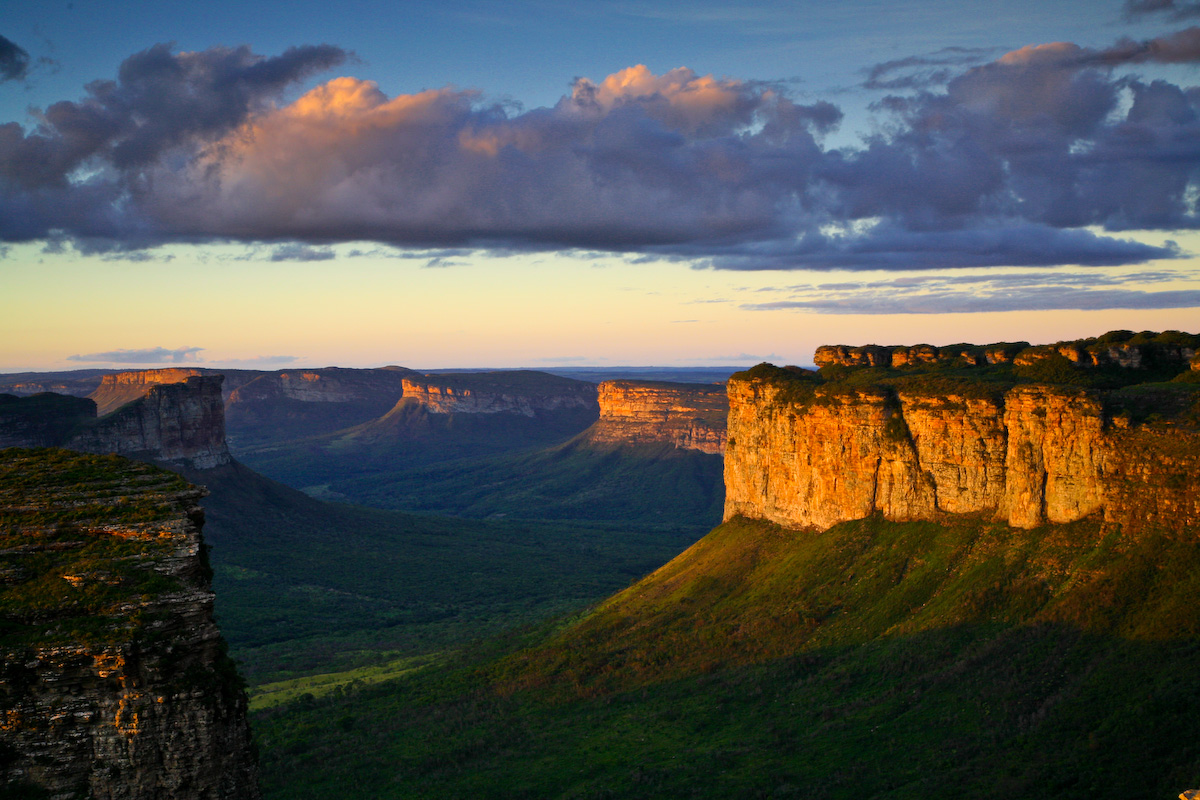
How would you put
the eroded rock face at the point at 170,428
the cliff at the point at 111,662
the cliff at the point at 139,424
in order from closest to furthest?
1. the cliff at the point at 111,662
2. the cliff at the point at 139,424
3. the eroded rock face at the point at 170,428

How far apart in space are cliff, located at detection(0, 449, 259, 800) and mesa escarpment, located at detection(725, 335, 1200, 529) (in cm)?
4716

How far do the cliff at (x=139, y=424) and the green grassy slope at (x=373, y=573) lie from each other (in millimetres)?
5356

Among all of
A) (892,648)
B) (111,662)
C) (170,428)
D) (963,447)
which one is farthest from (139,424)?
(111,662)

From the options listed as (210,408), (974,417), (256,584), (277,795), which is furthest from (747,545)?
(210,408)

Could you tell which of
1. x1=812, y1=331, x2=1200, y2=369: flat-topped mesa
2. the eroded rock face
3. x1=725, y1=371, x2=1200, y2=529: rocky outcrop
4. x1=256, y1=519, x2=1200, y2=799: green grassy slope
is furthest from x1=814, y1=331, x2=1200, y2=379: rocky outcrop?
the eroded rock face

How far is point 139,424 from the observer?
129125 mm

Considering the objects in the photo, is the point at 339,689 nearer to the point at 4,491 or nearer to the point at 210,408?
the point at 4,491

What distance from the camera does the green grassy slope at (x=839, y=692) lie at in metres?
39.0

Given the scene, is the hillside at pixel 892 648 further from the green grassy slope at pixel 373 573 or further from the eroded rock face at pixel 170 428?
the eroded rock face at pixel 170 428

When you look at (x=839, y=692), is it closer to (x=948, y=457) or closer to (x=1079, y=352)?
(x=948, y=457)

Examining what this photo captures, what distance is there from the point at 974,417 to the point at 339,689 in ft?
170

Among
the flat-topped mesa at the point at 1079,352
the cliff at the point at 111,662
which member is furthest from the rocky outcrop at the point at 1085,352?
the cliff at the point at 111,662

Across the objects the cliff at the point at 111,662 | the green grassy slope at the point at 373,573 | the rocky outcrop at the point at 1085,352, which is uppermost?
the rocky outcrop at the point at 1085,352

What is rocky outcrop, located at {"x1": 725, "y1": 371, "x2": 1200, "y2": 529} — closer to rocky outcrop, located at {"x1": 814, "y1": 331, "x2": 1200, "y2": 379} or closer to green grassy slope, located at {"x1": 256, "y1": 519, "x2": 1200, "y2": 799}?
green grassy slope, located at {"x1": 256, "y1": 519, "x2": 1200, "y2": 799}
